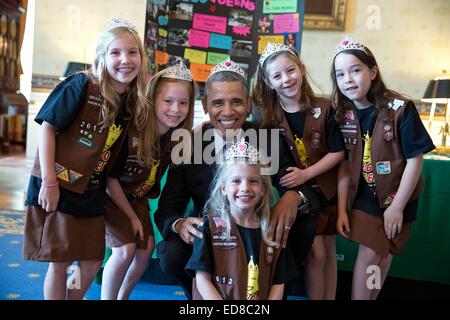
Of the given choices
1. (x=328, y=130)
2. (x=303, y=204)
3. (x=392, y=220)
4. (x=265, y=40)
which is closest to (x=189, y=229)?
(x=303, y=204)

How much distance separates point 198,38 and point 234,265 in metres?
2.20

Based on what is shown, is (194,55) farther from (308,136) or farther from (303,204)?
(303,204)

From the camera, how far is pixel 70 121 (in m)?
1.64

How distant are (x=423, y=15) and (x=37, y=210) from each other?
18.5 ft

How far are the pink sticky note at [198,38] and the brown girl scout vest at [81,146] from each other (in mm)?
1786

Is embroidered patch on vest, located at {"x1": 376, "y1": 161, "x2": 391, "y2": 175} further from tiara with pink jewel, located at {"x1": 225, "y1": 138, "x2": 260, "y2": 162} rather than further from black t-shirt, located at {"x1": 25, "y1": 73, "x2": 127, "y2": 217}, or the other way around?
black t-shirt, located at {"x1": 25, "y1": 73, "x2": 127, "y2": 217}

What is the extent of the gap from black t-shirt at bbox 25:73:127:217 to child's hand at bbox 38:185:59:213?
0.03m

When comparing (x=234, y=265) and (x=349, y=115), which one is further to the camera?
(x=349, y=115)

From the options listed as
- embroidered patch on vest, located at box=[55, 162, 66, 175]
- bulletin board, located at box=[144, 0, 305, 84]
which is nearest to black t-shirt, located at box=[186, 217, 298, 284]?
embroidered patch on vest, located at box=[55, 162, 66, 175]

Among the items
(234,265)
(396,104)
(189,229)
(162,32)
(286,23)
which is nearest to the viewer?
(234,265)

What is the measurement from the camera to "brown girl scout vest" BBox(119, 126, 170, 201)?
181 centimetres

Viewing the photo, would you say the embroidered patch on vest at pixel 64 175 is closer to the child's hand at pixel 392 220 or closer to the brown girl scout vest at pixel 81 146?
the brown girl scout vest at pixel 81 146
